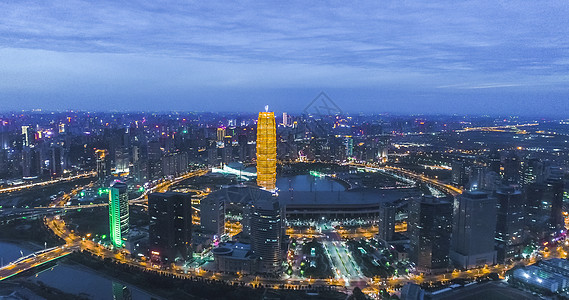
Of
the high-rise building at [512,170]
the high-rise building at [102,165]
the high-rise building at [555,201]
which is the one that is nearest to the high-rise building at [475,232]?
the high-rise building at [555,201]

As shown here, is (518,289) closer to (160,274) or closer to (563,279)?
(563,279)

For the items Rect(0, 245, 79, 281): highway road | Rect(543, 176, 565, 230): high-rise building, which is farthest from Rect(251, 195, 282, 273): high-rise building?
Rect(543, 176, 565, 230): high-rise building

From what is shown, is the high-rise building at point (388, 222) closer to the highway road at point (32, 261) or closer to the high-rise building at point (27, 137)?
the highway road at point (32, 261)

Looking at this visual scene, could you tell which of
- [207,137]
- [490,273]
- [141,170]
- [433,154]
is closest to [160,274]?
[490,273]

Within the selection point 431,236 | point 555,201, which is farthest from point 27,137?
point 555,201

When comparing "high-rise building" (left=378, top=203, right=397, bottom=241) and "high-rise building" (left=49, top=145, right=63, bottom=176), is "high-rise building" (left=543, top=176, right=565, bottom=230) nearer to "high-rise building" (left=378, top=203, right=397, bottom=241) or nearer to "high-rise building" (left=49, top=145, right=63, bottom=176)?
"high-rise building" (left=378, top=203, right=397, bottom=241)

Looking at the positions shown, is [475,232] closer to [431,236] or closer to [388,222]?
[431,236]
